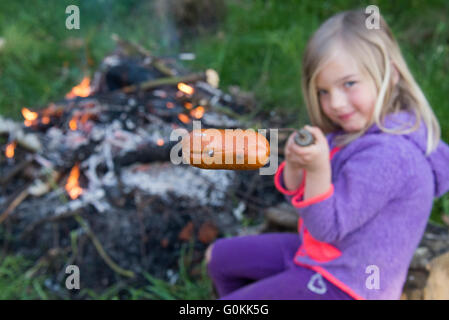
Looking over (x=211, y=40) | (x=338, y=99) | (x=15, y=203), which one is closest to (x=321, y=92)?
(x=338, y=99)

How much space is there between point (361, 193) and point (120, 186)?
175 centimetres

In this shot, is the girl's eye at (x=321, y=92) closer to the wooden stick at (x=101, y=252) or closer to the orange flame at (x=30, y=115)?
the wooden stick at (x=101, y=252)

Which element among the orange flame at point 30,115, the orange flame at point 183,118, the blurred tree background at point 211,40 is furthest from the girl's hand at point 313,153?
the orange flame at point 30,115

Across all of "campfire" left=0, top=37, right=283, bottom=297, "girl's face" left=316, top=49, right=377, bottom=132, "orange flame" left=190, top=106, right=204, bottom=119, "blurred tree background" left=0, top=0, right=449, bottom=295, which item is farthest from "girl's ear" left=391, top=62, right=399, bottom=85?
"orange flame" left=190, top=106, right=204, bottom=119

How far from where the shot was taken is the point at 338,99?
5.28 ft

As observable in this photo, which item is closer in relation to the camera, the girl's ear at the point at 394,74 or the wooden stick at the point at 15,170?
the girl's ear at the point at 394,74

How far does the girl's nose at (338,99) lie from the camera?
1.61m

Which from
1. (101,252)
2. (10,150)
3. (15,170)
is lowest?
(101,252)

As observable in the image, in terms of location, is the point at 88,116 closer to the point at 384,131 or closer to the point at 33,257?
the point at 33,257

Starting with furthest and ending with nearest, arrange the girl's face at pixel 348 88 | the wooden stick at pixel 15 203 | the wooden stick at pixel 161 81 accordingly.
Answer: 1. the wooden stick at pixel 161 81
2. the wooden stick at pixel 15 203
3. the girl's face at pixel 348 88

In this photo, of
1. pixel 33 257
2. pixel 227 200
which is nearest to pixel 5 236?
pixel 33 257

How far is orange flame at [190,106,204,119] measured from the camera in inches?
121

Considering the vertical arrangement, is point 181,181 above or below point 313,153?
below

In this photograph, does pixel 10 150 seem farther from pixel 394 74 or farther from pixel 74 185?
pixel 394 74
